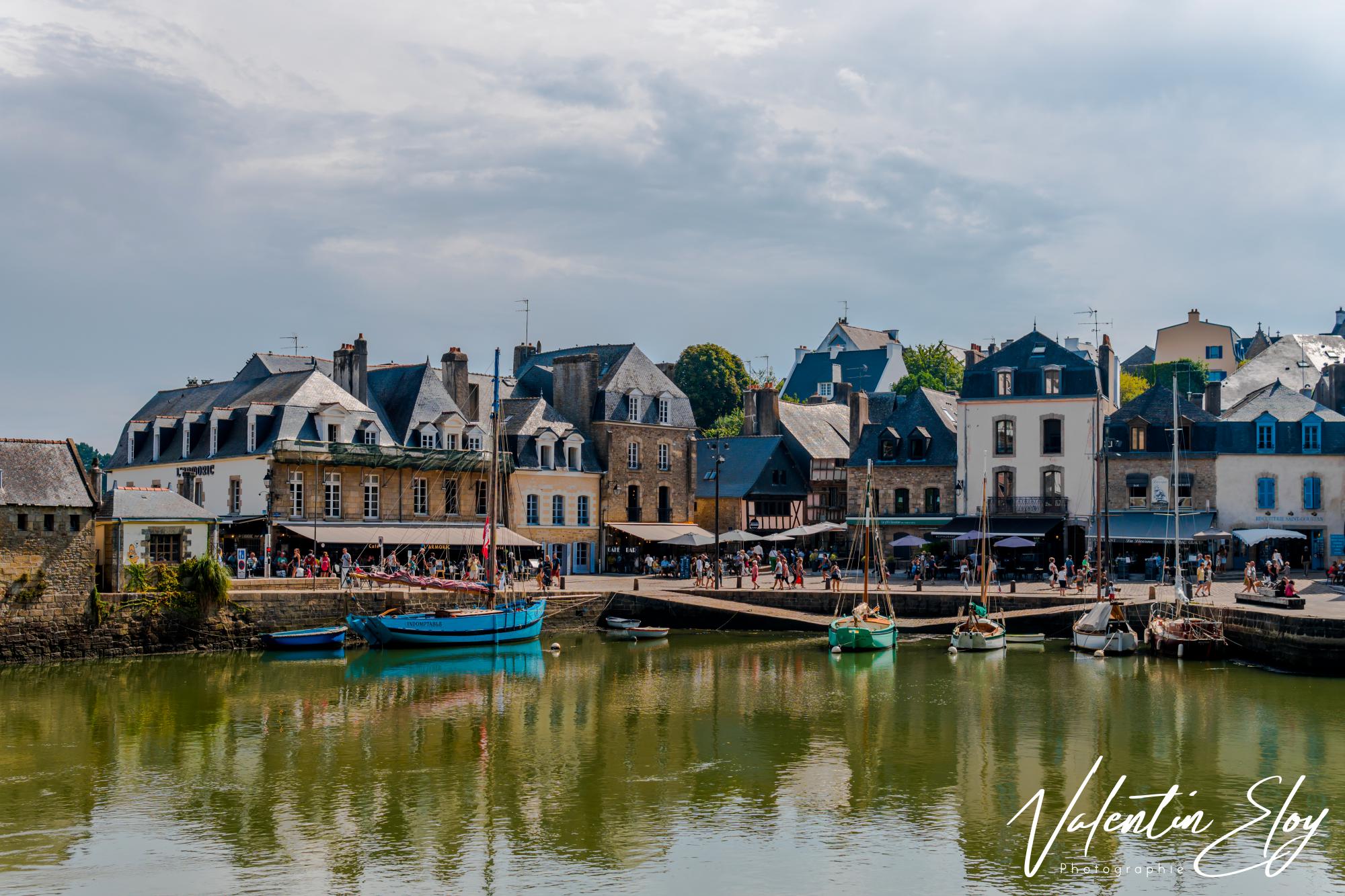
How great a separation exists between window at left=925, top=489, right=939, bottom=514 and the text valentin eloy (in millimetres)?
31531

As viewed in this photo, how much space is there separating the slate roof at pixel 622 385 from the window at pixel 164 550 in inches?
780

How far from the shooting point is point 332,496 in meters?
44.3

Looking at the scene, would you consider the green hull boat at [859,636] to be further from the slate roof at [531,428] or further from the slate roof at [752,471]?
the slate roof at [752,471]

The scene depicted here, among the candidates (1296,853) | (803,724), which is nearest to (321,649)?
(803,724)

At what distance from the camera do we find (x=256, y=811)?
18.6 metres

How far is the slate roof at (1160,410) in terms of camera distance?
47.2 metres

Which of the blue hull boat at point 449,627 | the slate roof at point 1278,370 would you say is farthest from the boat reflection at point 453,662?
the slate roof at point 1278,370

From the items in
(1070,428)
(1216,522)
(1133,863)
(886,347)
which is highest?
(886,347)

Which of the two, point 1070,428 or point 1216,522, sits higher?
point 1070,428

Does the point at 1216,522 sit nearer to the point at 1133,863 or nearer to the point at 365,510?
the point at 365,510

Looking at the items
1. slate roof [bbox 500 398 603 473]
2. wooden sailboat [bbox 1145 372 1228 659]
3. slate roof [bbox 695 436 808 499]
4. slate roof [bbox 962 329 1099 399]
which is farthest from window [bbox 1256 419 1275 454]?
slate roof [bbox 500 398 603 473]

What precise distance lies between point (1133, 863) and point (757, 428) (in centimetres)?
4433

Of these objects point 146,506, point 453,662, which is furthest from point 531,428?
A: point 146,506

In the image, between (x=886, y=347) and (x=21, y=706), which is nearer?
(x=21, y=706)
